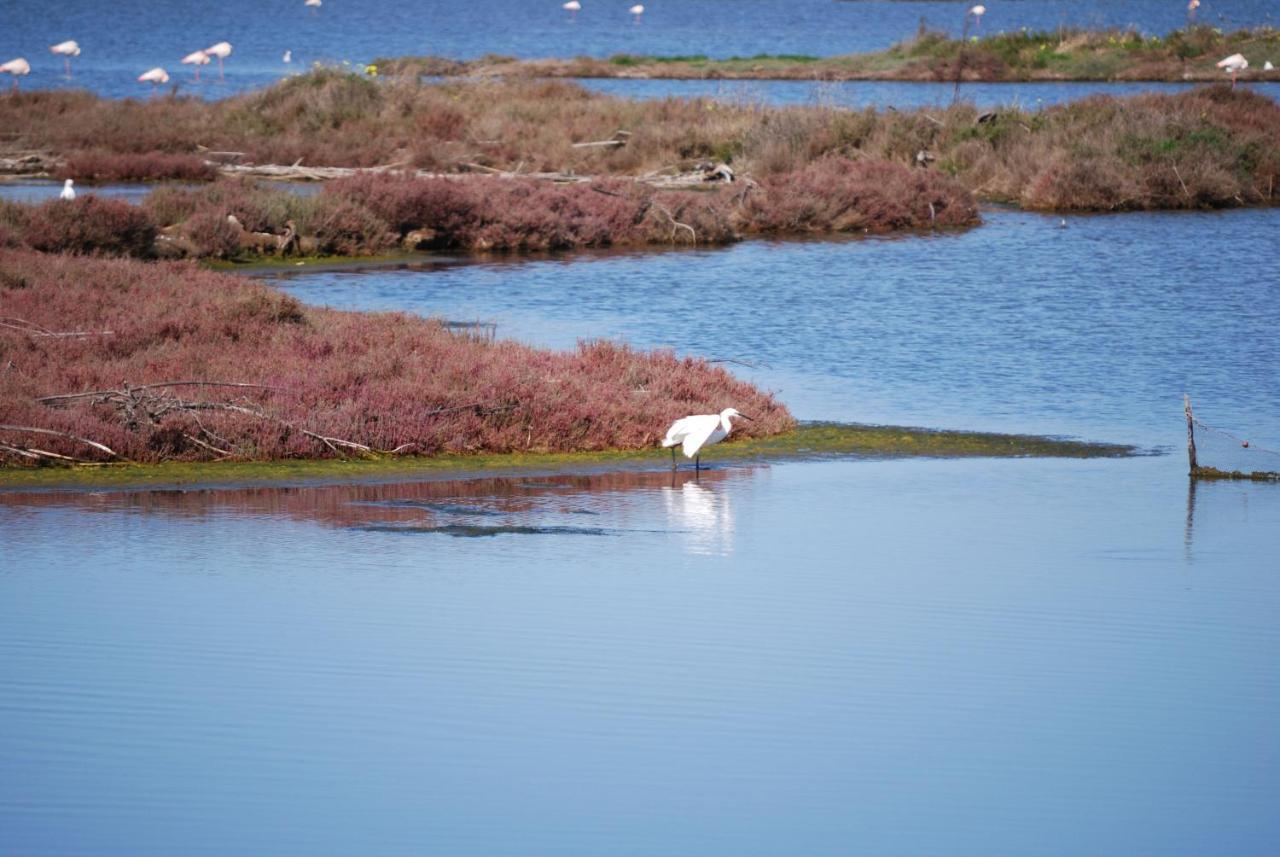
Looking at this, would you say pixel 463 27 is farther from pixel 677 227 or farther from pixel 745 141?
pixel 677 227

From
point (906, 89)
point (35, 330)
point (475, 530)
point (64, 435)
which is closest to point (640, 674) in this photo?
point (475, 530)

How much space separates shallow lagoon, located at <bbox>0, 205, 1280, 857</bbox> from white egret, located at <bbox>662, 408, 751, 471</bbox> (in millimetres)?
280

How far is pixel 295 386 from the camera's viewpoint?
534 inches

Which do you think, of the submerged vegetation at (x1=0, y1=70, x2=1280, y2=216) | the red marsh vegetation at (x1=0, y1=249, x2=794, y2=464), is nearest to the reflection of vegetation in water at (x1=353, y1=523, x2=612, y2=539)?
the red marsh vegetation at (x1=0, y1=249, x2=794, y2=464)

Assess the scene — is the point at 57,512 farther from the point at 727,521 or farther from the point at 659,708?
the point at 659,708

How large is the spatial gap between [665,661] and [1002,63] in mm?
57673

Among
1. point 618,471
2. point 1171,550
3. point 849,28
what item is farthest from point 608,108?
point 849,28

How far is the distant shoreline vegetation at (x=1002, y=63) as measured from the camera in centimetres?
6062

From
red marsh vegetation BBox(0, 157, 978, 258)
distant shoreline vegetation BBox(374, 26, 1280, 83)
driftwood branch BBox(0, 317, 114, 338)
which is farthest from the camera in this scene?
distant shoreline vegetation BBox(374, 26, 1280, 83)

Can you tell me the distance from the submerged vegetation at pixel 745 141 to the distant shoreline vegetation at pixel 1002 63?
21078 millimetres

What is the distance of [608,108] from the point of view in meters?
37.9

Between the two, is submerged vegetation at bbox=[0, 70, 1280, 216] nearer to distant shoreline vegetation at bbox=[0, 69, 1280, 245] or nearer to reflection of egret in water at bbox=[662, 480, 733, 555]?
distant shoreline vegetation at bbox=[0, 69, 1280, 245]

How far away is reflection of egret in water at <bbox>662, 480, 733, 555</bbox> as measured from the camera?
434 inches

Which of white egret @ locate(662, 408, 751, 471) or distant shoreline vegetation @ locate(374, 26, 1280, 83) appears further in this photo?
distant shoreline vegetation @ locate(374, 26, 1280, 83)
